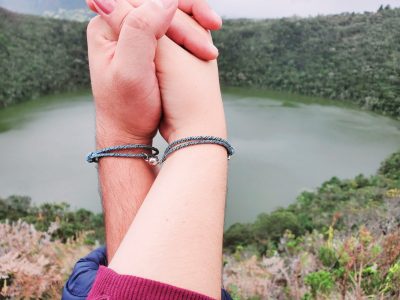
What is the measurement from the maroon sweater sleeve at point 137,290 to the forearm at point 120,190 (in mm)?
230

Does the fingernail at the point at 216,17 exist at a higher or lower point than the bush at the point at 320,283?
higher

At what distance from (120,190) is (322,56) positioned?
124 feet

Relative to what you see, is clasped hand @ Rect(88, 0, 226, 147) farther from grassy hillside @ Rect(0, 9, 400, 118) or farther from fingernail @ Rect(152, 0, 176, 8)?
grassy hillside @ Rect(0, 9, 400, 118)

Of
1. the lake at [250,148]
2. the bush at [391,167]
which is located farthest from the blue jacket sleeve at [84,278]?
the bush at [391,167]

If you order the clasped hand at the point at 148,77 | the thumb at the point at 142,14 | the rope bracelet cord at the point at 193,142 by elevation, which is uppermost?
the thumb at the point at 142,14

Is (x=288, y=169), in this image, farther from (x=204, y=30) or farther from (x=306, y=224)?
(x=204, y=30)

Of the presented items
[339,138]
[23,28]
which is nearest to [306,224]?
[339,138]

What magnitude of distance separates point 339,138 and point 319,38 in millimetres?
14025

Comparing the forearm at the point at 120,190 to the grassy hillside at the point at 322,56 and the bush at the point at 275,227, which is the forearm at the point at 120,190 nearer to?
the bush at the point at 275,227

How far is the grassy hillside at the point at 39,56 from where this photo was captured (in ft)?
109

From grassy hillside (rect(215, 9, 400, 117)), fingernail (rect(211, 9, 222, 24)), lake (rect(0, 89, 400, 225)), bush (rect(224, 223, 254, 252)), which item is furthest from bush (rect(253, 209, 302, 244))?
grassy hillside (rect(215, 9, 400, 117))

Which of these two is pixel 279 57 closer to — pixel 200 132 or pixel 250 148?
pixel 250 148

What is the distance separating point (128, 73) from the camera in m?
0.81

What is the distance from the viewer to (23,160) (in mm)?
20922
